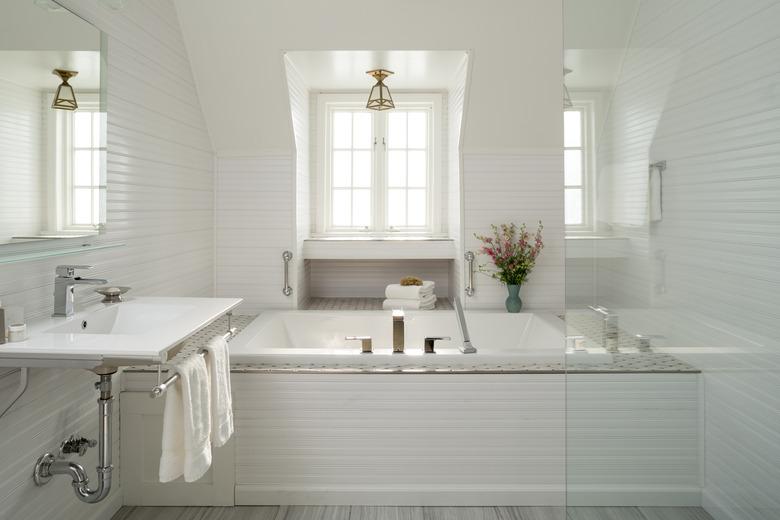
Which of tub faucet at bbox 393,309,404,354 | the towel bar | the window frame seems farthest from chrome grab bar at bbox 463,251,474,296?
the window frame

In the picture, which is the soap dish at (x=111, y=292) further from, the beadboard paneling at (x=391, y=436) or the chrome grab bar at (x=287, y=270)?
the chrome grab bar at (x=287, y=270)

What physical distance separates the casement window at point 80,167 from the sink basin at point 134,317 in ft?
1.09

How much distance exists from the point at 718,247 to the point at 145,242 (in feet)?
8.78

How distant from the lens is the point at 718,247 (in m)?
0.60

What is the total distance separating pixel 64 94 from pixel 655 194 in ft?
6.55

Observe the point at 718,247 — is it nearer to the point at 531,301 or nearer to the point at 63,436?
the point at 63,436

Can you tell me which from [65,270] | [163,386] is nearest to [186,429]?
[163,386]

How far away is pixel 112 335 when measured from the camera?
1.72m

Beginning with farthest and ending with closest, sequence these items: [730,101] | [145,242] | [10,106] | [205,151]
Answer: [205,151]
[145,242]
[10,106]
[730,101]

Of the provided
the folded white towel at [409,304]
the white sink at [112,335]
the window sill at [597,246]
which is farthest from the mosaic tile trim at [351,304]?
the window sill at [597,246]

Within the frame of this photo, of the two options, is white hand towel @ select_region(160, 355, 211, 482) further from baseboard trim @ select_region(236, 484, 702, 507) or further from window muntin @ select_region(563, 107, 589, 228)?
window muntin @ select_region(563, 107, 589, 228)

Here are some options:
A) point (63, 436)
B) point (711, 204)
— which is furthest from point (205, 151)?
point (711, 204)

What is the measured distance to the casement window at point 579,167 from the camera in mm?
921

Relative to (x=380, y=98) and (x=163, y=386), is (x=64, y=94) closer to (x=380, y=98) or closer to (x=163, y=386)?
(x=163, y=386)
